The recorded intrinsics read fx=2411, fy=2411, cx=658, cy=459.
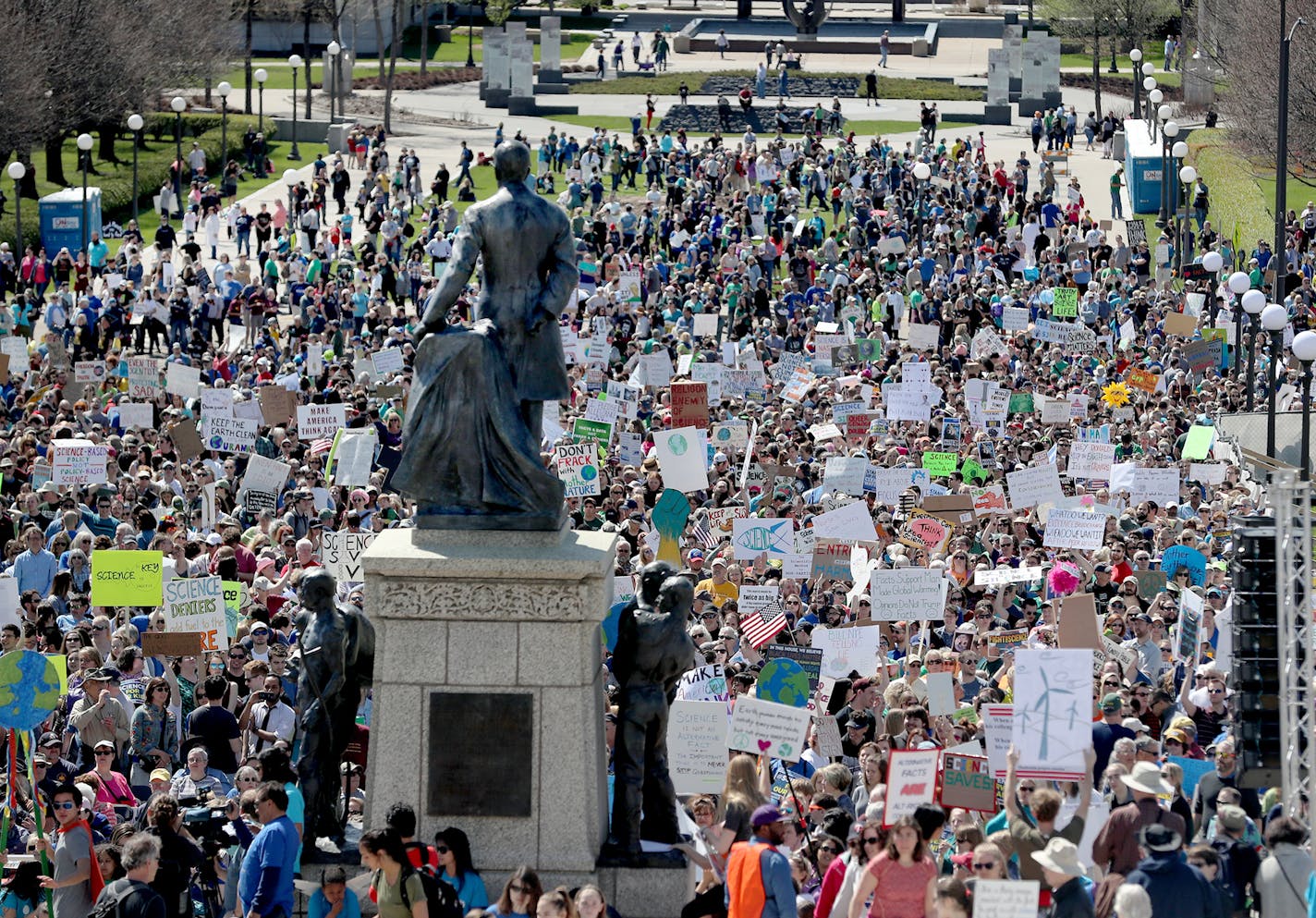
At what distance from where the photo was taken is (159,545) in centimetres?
1939

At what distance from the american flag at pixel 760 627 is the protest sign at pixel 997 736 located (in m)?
3.49

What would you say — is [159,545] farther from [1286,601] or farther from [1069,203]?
[1069,203]

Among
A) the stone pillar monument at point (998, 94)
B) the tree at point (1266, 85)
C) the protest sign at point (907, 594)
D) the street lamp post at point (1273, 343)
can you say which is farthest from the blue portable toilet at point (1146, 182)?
the protest sign at point (907, 594)

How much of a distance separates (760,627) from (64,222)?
34374 millimetres

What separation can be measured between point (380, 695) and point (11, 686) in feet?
9.86

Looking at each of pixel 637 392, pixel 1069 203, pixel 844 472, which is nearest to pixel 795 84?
pixel 1069 203

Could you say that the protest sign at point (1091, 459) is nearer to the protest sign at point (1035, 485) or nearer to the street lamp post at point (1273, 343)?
the protest sign at point (1035, 485)

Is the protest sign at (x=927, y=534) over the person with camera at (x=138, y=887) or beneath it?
Result: beneath

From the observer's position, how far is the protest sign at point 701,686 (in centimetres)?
1541

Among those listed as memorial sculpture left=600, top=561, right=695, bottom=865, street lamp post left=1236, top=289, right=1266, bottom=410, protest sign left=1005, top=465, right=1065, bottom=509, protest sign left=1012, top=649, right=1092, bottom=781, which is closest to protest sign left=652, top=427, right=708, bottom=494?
protest sign left=1005, top=465, right=1065, bottom=509

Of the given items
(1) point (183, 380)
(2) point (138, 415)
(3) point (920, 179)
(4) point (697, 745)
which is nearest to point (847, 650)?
(4) point (697, 745)

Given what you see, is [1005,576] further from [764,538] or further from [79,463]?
[79,463]

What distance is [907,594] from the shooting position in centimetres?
1752

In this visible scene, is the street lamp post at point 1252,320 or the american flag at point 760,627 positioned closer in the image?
the american flag at point 760,627
